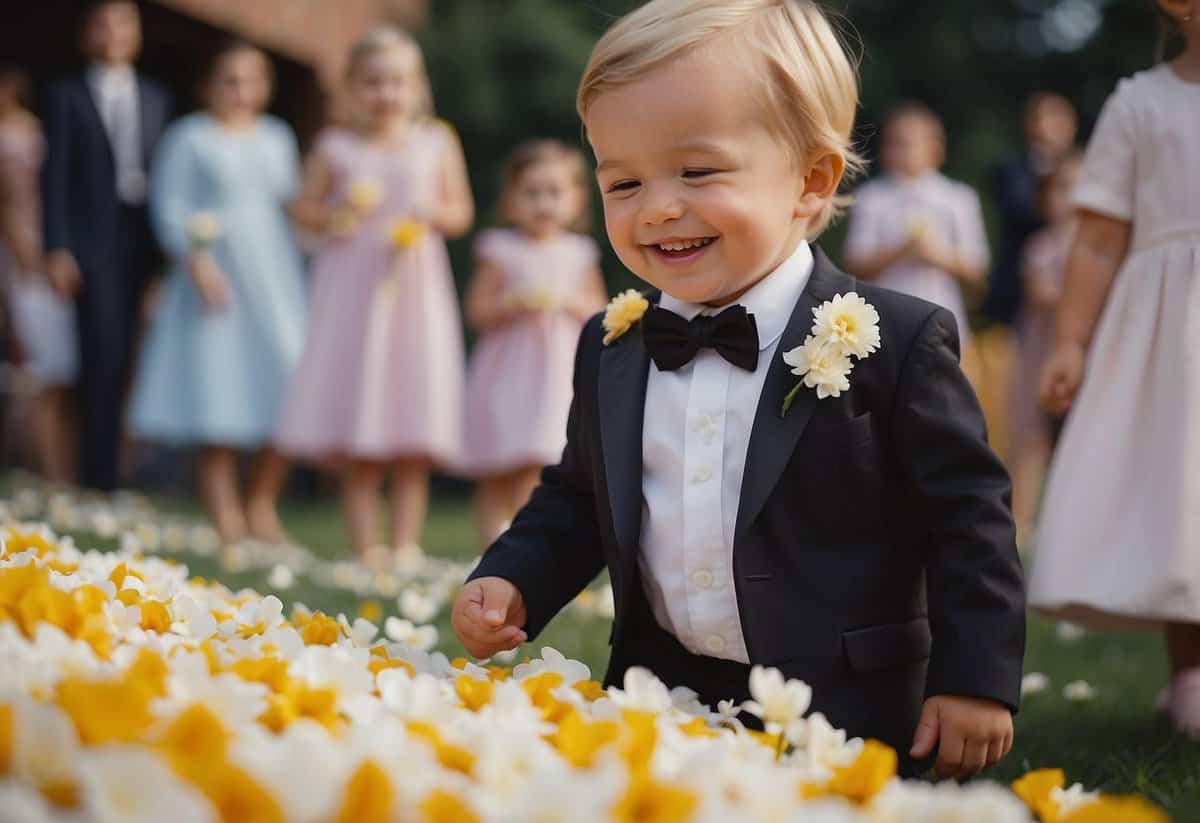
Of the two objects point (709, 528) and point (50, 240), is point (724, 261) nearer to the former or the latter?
point (709, 528)

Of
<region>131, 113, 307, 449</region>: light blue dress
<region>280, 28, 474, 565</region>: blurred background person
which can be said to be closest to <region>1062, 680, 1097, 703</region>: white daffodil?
<region>280, 28, 474, 565</region>: blurred background person

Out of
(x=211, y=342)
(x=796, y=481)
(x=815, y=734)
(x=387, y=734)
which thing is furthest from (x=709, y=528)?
(x=211, y=342)

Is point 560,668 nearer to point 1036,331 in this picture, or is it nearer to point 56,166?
point 56,166

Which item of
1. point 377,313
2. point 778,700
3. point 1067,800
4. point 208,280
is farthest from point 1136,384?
point 208,280

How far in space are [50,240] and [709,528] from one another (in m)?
5.50

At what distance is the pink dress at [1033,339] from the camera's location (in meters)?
7.28

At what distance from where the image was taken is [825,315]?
6.95 ft

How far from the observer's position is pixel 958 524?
207cm

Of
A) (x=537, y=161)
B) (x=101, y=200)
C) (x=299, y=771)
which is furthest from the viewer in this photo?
(x=101, y=200)

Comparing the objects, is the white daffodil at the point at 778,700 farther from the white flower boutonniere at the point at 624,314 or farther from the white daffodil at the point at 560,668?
the white flower boutonniere at the point at 624,314

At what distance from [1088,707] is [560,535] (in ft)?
4.62

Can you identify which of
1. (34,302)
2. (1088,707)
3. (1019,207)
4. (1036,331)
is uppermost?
(1019,207)

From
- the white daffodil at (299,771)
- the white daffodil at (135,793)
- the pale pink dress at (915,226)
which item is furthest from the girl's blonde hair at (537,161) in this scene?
the white daffodil at (135,793)

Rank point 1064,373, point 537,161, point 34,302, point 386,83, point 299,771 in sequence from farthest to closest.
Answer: point 34,302
point 537,161
point 386,83
point 1064,373
point 299,771
